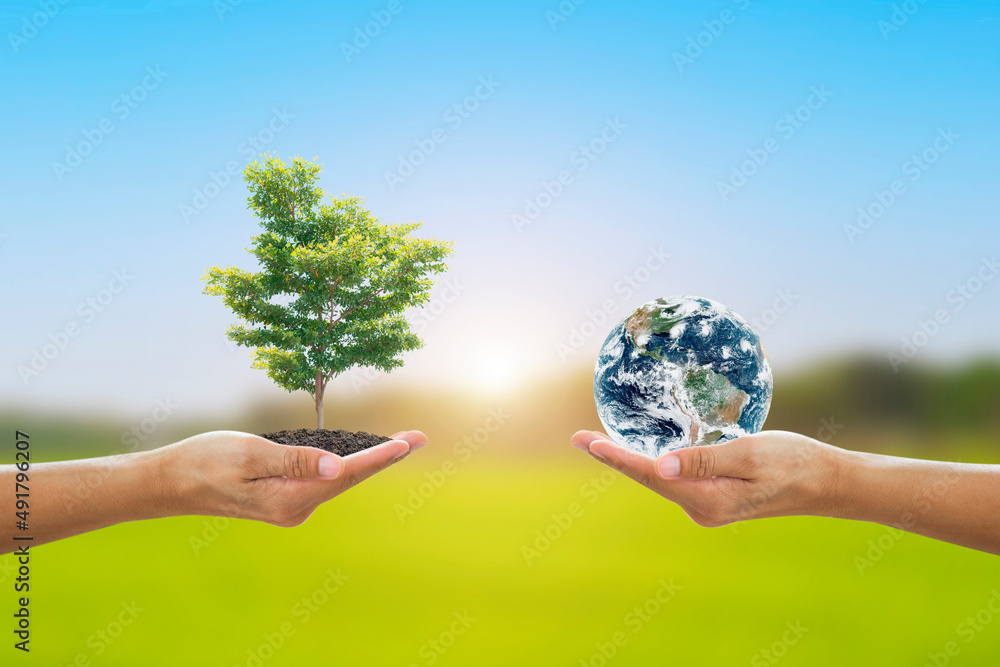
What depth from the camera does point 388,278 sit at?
9344 millimetres

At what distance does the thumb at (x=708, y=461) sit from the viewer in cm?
547

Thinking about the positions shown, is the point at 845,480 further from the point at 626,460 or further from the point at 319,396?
the point at 319,396

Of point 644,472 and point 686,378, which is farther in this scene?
point 686,378

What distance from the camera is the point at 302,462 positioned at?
19.4ft

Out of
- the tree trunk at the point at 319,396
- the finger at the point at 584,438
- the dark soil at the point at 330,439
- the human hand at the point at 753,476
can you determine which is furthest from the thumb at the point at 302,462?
the tree trunk at the point at 319,396

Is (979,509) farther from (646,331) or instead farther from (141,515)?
(141,515)

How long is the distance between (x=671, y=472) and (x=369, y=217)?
615 centimetres

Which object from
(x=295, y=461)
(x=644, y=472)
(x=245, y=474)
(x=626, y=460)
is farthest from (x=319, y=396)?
(x=644, y=472)

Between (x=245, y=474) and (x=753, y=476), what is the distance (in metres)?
4.63

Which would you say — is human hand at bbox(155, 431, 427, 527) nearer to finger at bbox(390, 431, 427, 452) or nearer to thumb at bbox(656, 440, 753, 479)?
finger at bbox(390, 431, 427, 452)

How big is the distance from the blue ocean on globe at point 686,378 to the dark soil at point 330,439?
3.28 meters

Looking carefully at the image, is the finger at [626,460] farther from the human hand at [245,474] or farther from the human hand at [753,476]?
the human hand at [245,474]

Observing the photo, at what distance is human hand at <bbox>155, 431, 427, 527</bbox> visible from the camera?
5.91 meters

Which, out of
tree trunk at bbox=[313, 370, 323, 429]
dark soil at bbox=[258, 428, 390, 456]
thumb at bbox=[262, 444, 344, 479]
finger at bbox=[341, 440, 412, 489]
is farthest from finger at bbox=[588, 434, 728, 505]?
tree trunk at bbox=[313, 370, 323, 429]
